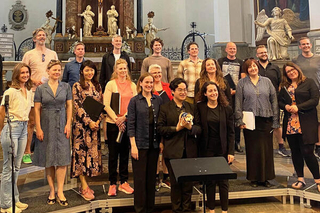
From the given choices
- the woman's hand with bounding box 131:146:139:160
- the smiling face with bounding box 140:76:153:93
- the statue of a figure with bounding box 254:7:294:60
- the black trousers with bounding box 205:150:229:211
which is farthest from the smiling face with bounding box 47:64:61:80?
the statue of a figure with bounding box 254:7:294:60

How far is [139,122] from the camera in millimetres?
3635

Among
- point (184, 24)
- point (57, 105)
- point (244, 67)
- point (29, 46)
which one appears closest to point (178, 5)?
point (184, 24)

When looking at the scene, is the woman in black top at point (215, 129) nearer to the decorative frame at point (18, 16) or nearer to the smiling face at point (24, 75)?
the smiling face at point (24, 75)

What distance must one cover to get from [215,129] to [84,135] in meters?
1.58

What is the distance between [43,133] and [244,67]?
273cm

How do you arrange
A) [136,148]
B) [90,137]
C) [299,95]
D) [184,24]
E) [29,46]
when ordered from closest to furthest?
[136,148], [90,137], [299,95], [29,46], [184,24]

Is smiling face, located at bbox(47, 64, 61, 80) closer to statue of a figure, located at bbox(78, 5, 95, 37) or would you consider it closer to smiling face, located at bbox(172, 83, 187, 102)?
smiling face, located at bbox(172, 83, 187, 102)

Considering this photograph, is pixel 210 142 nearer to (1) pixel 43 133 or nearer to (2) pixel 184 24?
(1) pixel 43 133

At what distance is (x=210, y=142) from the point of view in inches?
144

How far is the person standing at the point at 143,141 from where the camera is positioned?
11.9 feet

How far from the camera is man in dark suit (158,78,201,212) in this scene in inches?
140

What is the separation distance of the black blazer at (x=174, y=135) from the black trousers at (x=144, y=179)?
0.66 feet

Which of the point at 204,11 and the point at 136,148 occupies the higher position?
the point at 204,11

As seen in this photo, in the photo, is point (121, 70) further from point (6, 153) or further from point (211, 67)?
point (6, 153)
